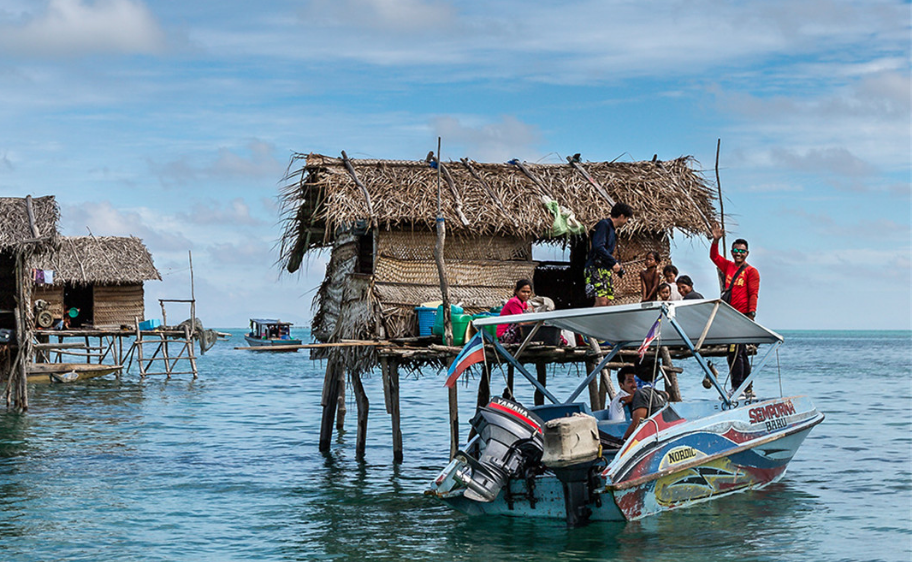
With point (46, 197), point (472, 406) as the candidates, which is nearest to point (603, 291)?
point (46, 197)

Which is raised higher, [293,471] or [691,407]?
[691,407]

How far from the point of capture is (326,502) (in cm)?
1419

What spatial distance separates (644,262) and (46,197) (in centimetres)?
1354

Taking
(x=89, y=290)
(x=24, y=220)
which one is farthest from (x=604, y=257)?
(x=89, y=290)

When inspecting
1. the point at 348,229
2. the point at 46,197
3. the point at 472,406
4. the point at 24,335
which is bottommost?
the point at 472,406

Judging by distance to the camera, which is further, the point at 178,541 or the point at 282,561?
the point at 178,541

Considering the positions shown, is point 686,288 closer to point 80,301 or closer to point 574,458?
point 574,458

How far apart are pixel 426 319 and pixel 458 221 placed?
157 centimetres

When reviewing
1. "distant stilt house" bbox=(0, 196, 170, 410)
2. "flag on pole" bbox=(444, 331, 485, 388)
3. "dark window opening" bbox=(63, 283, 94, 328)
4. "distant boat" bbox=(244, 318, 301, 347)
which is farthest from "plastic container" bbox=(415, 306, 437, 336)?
"distant boat" bbox=(244, 318, 301, 347)

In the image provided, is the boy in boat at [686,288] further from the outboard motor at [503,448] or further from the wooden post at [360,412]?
the wooden post at [360,412]

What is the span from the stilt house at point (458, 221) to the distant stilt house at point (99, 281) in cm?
1944

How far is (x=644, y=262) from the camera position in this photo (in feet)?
53.3

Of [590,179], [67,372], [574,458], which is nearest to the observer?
[574,458]

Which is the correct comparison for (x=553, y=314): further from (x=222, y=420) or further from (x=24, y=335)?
(x=222, y=420)
